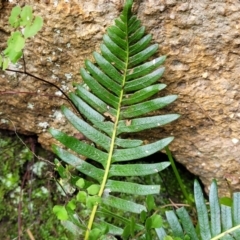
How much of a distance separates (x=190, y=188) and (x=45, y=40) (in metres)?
0.94

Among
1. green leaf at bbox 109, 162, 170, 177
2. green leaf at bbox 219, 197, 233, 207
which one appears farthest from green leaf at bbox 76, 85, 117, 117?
green leaf at bbox 219, 197, 233, 207

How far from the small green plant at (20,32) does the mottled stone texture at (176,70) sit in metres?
0.11

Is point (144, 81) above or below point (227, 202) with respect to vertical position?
above

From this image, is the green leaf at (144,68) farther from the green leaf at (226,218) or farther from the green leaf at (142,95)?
the green leaf at (226,218)

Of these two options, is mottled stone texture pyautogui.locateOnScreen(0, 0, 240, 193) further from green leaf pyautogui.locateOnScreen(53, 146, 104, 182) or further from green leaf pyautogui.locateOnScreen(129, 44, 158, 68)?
green leaf pyautogui.locateOnScreen(53, 146, 104, 182)

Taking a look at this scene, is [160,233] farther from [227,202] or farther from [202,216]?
[227,202]

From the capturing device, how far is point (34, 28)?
149 cm

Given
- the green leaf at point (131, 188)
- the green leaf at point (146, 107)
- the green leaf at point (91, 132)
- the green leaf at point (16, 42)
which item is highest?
the green leaf at point (16, 42)

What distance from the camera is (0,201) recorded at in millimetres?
1922

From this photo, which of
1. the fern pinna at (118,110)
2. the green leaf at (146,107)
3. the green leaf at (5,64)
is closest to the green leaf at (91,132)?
the fern pinna at (118,110)

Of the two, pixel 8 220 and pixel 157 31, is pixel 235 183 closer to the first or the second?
pixel 157 31

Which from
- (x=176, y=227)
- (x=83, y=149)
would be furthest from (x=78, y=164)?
(x=176, y=227)

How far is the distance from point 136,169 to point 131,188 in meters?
0.07

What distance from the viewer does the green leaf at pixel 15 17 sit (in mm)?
1557
